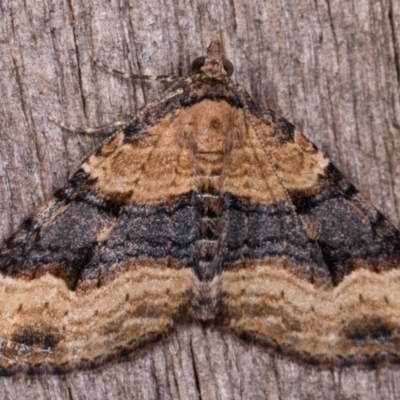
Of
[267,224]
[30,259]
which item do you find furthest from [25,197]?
[267,224]

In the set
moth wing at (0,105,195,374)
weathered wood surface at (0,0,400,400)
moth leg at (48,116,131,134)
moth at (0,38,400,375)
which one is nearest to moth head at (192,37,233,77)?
moth at (0,38,400,375)

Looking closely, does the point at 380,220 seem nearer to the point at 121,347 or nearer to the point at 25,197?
the point at 121,347

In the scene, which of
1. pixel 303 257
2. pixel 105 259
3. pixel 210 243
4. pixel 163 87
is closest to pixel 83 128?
pixel 163 87

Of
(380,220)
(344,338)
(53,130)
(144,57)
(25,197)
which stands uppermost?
(144,57)

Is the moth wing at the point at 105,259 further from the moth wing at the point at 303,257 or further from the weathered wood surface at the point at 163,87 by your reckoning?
the moth wing at the point at 303,257

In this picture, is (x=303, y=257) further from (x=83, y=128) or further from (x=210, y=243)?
(x=83, y=128)
